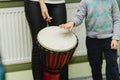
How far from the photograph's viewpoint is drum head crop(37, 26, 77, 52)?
205 cm

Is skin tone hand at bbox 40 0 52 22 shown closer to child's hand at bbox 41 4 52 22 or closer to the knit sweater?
child's hand at bbox 41 4 52 22

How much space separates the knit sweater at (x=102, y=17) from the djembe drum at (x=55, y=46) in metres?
0.12

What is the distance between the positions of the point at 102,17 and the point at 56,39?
12.9 inches

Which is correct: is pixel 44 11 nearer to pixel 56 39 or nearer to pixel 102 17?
pixel 56 39

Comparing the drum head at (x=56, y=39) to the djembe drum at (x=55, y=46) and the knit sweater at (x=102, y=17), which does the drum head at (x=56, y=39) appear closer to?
the djembe drum at (x=55, y=46)

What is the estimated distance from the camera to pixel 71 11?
2.66m

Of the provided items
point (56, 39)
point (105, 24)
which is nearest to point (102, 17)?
point (105, 24)

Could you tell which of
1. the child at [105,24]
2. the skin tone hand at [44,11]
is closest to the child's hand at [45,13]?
the skin tone hand at [44,11]

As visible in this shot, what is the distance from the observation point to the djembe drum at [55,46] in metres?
2.05

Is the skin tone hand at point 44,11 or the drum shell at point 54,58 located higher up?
the skin tone hand at point 44,11

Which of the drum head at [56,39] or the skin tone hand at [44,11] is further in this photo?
the skin tone hand at [44,11]

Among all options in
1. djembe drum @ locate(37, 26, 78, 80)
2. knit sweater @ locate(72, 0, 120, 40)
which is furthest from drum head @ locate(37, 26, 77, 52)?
knit sweater @ locate(72, 0, 120, 40)

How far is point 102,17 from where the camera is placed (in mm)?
2096

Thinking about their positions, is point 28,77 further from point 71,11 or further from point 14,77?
point 71,11
